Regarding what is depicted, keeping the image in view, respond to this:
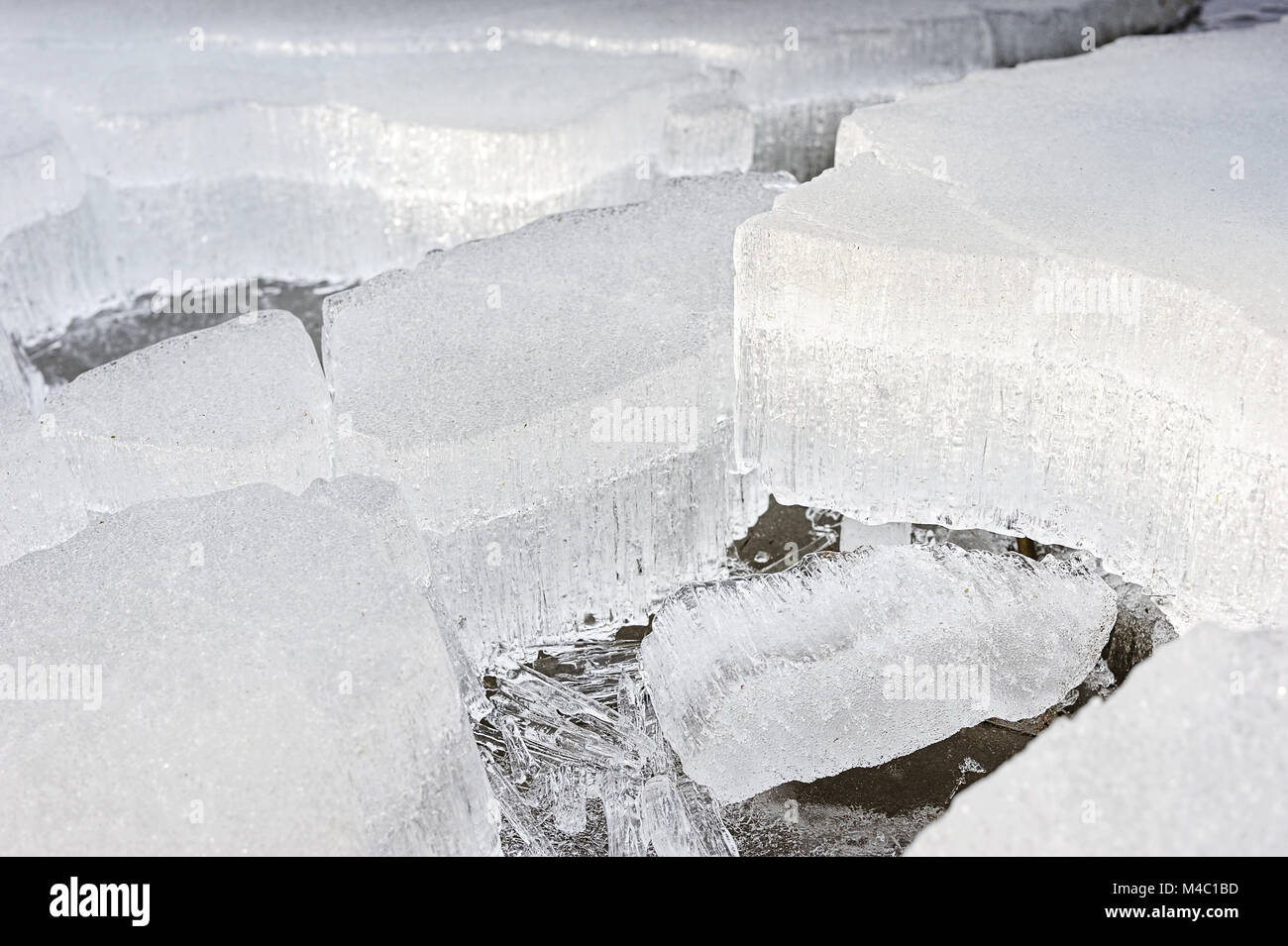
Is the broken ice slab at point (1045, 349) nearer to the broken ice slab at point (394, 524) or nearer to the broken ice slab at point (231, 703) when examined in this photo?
the broken ice slab at point (394, 524)

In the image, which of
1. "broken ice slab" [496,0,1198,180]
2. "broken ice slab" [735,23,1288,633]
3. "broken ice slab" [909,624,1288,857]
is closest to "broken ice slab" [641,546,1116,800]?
"broken ice slab" [735,23,1288,633]

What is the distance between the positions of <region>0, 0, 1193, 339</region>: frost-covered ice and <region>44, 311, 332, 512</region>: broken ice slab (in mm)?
966

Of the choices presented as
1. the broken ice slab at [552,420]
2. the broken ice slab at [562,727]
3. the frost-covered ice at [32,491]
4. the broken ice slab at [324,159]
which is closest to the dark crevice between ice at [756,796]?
the broken ice slab at [562,727]

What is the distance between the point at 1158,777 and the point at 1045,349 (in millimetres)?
857

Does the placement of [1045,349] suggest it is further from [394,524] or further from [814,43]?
[814,43]

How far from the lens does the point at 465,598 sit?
2180 mm

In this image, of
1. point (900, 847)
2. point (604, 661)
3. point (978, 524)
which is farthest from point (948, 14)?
point (900, 847)

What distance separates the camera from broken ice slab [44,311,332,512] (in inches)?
83.0

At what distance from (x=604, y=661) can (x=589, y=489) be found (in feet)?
0.87

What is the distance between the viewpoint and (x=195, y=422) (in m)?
2.14

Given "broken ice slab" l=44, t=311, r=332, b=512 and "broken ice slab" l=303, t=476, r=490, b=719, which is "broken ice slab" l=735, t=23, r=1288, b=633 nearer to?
"broken ice slab" l=303, t=476, r=490, b=719

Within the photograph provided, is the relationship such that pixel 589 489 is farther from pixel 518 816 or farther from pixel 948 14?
pixel 948 14

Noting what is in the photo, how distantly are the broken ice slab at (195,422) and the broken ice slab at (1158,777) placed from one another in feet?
3.83

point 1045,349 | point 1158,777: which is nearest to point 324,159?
point 1045,349
